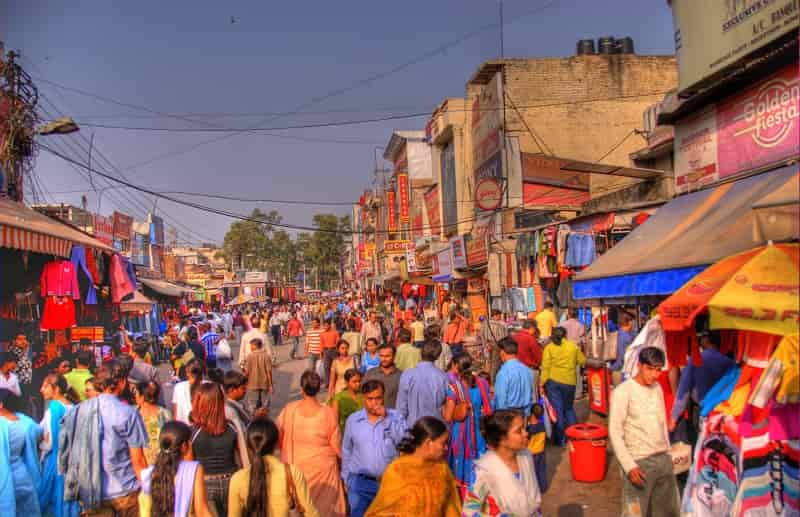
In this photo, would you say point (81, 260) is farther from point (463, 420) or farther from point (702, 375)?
point (702, 375)

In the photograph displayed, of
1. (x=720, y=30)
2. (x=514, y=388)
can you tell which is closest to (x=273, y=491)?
(x=514, y=388)

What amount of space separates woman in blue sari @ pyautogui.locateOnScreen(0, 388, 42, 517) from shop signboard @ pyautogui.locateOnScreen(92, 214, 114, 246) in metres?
27.7

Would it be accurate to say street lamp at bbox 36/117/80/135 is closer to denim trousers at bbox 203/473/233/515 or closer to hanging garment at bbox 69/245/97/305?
hanging garment at bbox 69/245/97/305

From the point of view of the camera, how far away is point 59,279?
11156 millimetres

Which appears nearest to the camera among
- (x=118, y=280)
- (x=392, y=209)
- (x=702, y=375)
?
(x=702, y=375)

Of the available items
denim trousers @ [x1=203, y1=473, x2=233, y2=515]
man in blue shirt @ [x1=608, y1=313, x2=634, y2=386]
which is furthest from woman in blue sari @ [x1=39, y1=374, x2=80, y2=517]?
man in blue shirt @ [x1=608, y1=313, x2=634, y2=386]

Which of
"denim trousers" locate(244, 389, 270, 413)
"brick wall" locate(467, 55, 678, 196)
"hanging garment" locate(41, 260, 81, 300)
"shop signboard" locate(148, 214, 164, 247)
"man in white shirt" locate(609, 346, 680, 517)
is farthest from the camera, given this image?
"shop signboard" locate(148, 214, 164, 247)

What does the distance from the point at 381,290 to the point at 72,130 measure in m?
38.9

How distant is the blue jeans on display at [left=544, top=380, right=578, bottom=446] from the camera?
959 centimetres

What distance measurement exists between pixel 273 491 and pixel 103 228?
33.2 meters

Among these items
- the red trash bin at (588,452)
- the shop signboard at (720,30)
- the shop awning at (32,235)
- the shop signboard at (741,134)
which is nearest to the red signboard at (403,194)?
the shop awning at (32,235)

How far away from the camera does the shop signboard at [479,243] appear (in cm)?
2377

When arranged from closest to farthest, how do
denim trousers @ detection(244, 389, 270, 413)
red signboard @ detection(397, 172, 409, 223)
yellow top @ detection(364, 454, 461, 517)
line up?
yellow top @ detection(364, 454, 461, 517) → denim trousers @ detection(244, 389, 270, 413) → red signboard @ detection(397, 172, 409, 223)

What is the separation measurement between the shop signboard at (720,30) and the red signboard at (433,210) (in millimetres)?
24922
